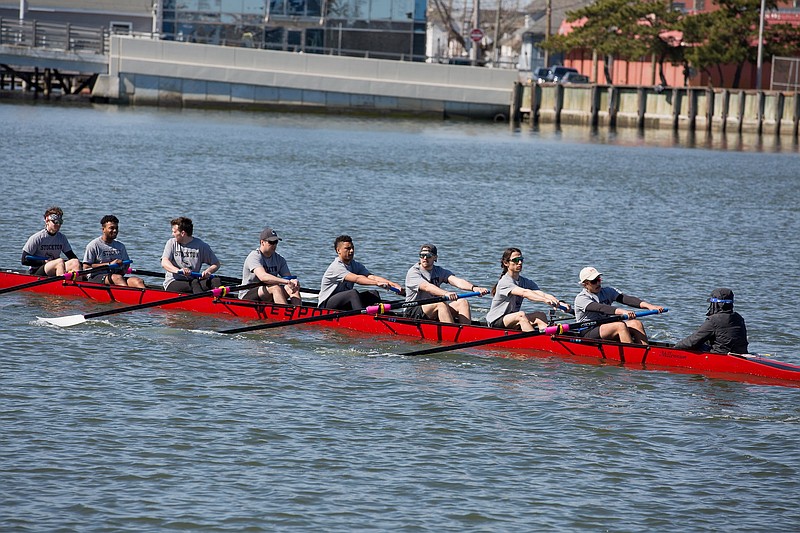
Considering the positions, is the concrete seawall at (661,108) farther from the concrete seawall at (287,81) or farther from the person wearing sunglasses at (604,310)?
the person wearing sunglasses at (604,310)

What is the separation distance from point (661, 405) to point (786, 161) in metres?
41.2

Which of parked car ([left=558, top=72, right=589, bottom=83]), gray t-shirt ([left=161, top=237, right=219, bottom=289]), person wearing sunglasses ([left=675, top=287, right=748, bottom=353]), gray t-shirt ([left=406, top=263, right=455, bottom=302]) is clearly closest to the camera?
person wearing sunglasses ([left=675, top=287, right=748, bottom=353])

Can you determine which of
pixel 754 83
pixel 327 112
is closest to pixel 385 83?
pixel 327 112

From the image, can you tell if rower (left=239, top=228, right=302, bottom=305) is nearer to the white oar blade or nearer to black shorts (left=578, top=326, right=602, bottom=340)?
the white oar blade

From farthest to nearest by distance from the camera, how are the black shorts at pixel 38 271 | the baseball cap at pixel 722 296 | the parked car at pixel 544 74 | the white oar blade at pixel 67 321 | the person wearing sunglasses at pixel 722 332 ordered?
the parked car at pixel 544 74, the black shorts at pixel 38 271, the white oar blade at pixel 67 321, the person wearing sunglasses at pixel 722 332, the baseball cap at pixel 722 296

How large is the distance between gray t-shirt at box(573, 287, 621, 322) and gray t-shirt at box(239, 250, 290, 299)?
502 centimetres

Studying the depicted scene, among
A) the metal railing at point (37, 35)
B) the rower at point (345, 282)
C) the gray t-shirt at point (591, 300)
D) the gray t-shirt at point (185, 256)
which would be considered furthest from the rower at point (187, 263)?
the metal railing at point (37, 35)

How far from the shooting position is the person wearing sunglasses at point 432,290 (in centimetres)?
1914

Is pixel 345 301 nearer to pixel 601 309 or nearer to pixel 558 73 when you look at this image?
pixel 601 309

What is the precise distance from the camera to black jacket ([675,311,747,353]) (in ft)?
56.7

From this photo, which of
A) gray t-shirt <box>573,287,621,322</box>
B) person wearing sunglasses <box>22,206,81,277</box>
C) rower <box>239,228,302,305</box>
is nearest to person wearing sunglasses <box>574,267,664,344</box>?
gray t-shirt <box>573,287,621,322</box>

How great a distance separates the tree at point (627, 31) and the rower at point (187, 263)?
54.0m

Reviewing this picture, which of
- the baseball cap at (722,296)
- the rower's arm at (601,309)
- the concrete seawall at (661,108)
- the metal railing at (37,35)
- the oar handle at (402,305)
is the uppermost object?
the metal railing at (37,35)

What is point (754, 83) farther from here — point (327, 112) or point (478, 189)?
point (478, 189)
